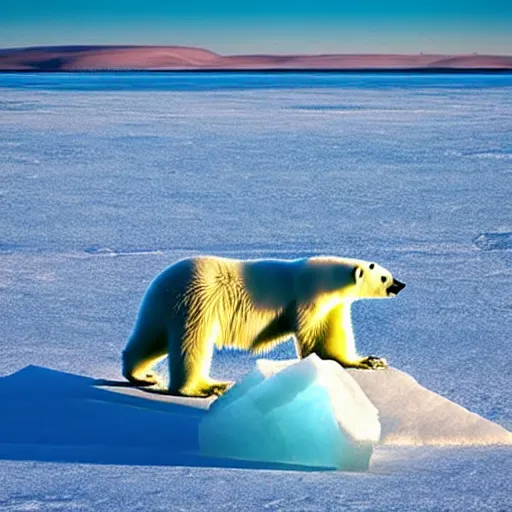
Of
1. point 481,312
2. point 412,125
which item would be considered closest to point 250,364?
point 481,312

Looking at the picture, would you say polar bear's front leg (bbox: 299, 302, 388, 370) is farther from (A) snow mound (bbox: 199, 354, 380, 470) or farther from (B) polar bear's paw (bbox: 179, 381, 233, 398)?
(A) snow mound (bbox: 199, 354, 380, 470)

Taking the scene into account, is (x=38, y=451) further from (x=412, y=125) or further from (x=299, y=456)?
(x=412, y=125)

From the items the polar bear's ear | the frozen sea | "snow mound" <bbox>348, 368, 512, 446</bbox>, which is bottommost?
the frozen sea

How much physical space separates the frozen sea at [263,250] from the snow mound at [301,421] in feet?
0.29

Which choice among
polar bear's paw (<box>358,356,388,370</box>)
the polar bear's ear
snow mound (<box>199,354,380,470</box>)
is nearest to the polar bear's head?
the polar bear's ear

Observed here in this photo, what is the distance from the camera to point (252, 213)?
8.16 meters

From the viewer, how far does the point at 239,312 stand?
3.45 m

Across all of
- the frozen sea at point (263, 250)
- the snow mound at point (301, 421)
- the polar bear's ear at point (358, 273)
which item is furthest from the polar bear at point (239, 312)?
the snow mound at point (301, 421)

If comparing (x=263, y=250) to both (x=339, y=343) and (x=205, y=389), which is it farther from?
(x=205, y=389)

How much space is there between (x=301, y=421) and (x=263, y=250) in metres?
4.07

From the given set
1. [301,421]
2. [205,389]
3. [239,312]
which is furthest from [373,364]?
[301,421]

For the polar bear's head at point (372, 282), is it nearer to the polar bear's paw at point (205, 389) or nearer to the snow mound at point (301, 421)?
the polar bear's paw at point (205, 389)

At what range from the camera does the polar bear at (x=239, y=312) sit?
3.31 metres

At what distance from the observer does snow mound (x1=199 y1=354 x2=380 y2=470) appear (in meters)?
2.43
